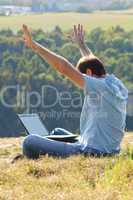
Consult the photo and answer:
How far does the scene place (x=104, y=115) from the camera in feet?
→ 17.3

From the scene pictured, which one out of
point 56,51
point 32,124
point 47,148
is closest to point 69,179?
point 47,148

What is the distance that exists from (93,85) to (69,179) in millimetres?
1229

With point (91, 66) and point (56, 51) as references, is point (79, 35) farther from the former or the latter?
point (56, 51)

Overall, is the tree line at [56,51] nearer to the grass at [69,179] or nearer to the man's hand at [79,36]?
the man's hand at [79,36]

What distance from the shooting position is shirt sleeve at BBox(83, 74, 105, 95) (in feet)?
16.5

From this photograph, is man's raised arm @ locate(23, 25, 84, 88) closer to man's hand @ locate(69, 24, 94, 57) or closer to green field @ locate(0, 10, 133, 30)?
man's hand @ locate(69, 24, 94, 57)

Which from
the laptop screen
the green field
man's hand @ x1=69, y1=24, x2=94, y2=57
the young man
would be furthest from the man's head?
the green field

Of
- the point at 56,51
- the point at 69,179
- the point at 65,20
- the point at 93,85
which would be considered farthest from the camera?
the point at 65,20

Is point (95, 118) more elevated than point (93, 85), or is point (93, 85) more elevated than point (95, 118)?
point (93, 85)

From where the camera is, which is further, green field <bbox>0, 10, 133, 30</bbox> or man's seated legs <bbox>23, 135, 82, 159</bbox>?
green field <bbox>0, 10, 133, 30</bbox>

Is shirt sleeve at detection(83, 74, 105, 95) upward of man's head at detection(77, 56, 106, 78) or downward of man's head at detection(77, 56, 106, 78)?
downward

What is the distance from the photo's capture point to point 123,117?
17.6 ft

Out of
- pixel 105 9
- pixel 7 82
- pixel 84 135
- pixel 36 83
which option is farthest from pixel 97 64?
pixel 105 9

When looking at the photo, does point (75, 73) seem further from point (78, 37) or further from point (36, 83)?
point (36, 83)
